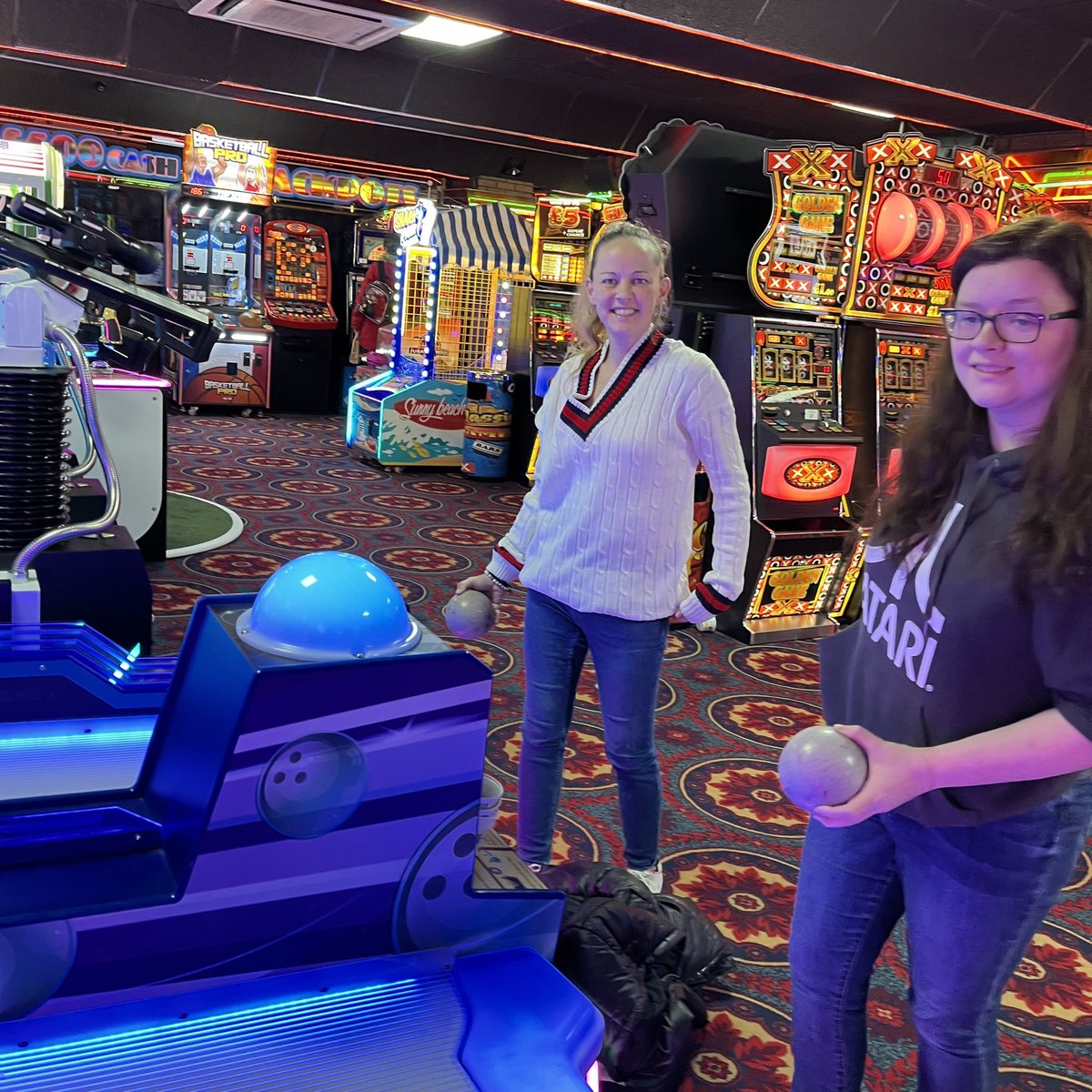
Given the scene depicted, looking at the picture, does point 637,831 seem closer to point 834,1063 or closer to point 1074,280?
point 834,1063

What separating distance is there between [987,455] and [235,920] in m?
0.97

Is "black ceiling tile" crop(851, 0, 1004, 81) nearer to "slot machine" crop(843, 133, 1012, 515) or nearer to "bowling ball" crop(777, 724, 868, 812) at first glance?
"slot machine" crop(843, 133, 1012, 515)

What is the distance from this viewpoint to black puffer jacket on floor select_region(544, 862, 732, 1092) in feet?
5.41

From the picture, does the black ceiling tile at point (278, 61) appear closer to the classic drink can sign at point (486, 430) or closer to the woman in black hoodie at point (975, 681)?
the classic drink can sign at point (486, 430)

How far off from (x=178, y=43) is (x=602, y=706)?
6735 millimetres

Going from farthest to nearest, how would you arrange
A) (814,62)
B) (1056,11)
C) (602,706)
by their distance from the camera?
(1056,11), (814,62), (602,706)

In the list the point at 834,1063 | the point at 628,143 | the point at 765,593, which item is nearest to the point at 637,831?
the point at 834,1063

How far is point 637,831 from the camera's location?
2.19m

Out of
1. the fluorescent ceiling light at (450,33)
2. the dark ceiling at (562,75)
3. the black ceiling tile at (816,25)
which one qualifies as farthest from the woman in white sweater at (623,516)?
the fluorescent ceiling light at (450,33)

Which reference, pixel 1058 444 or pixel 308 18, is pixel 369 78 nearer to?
pixel 308 18

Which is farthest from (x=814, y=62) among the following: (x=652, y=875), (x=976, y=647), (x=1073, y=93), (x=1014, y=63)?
(x=976, y=647)

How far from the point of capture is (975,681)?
1107mm

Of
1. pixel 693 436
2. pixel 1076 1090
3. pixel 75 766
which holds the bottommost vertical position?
pixel 1076 1090

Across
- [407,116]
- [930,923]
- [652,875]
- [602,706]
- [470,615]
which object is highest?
[407,116]
